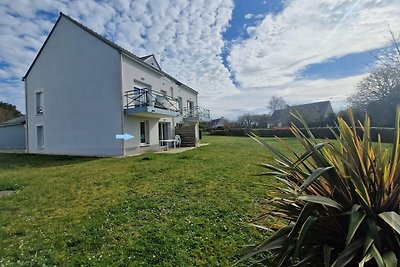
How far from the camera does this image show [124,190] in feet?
22.0

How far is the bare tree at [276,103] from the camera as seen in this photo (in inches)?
2736

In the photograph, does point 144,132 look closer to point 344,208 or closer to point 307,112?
point 344,208

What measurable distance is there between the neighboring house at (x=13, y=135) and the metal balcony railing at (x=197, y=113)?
17.7 m

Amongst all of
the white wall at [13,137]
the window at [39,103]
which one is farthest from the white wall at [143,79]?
the white wall at [13,137]

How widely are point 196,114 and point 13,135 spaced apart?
819 inches

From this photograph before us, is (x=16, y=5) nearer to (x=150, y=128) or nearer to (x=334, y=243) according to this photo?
(x=150, y=128)

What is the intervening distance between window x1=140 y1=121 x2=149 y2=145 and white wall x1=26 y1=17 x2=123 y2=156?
2.68m

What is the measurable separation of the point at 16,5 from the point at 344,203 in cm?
1807

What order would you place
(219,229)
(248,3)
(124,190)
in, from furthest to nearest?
(248,3), (124,190), (219,229)

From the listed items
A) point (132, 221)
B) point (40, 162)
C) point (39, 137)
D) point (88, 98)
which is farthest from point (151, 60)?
point (132, 221)

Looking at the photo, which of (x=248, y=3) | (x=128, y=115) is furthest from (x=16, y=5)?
(x=248, y=3)

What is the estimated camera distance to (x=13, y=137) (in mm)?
25094

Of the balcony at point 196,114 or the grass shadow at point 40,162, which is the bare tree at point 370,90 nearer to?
the balcony at point 196,114

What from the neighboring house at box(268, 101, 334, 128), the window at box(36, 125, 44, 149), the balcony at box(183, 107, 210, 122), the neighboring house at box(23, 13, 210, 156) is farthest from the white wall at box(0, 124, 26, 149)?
the neighboring house at box(268, 101, 334, 128)
